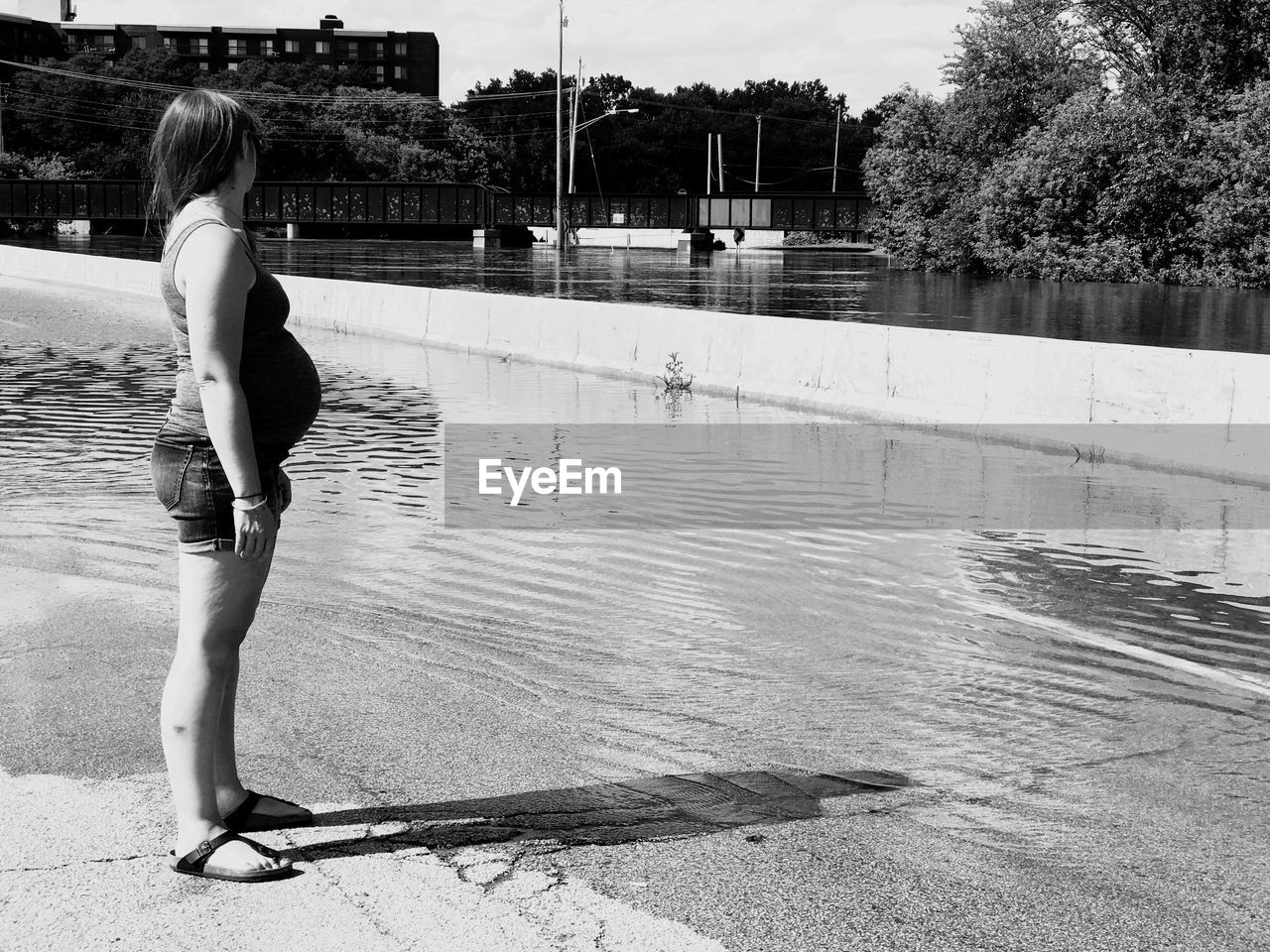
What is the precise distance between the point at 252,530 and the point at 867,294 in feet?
138

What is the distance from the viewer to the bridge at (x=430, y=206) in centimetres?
10425

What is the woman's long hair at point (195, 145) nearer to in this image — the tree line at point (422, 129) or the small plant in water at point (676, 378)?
A: the small plant in water at point (676, 378)

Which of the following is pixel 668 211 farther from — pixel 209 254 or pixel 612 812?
pixel 209 254

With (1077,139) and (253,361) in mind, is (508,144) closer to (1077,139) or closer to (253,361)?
(1077,139)

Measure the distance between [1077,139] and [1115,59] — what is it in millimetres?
6543

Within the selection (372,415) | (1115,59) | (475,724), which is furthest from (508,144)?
(475,724)

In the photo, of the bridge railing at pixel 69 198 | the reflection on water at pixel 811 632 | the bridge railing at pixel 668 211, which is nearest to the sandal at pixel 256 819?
the reflection on water at pixel 811 632

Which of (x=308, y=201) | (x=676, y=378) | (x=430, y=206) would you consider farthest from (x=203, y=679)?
(x=308, y=201)

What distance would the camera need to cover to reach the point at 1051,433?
13.8m

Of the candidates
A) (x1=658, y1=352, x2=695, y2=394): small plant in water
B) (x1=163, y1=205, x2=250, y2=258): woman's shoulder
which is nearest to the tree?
(x1=658, y1=352, x2=695, y2=394): small plant in water

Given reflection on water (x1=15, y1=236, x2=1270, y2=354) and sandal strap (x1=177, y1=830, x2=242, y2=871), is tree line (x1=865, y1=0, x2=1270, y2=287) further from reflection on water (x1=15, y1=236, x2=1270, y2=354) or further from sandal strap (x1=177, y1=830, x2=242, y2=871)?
sandal strap (x1=177, y1=830, x2=242, y2=871)

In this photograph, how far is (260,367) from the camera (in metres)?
3.96

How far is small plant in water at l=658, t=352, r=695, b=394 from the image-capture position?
713 inches

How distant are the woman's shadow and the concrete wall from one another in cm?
812
